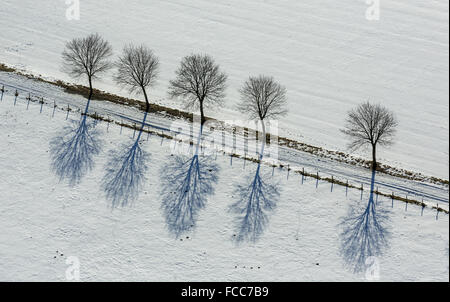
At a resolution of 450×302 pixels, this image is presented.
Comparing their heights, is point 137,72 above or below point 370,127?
above

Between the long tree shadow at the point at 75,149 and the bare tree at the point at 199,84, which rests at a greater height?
the bare tree at the point at 199,84

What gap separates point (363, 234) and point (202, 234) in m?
14.1

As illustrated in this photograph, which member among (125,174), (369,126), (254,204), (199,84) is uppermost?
(199,84)

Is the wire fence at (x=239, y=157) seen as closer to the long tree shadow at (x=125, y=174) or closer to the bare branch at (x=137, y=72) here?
the long tree shadow at (x=125, y=174)

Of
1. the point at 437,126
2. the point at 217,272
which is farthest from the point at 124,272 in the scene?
the point at 437,126

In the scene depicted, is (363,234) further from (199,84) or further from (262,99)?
(199,84)

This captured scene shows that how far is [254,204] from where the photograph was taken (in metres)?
36.2

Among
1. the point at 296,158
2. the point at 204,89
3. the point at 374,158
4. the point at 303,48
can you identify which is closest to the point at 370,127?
the point at 374,158

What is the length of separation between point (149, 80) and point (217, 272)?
72.4ft

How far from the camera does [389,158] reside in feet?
134

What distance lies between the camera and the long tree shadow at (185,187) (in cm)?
3516

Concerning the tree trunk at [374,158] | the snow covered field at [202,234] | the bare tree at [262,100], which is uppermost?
the bare tree at [262,100]

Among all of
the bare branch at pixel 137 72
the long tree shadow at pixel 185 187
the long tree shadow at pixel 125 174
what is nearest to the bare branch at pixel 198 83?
the bare branch at pixel 137 72
